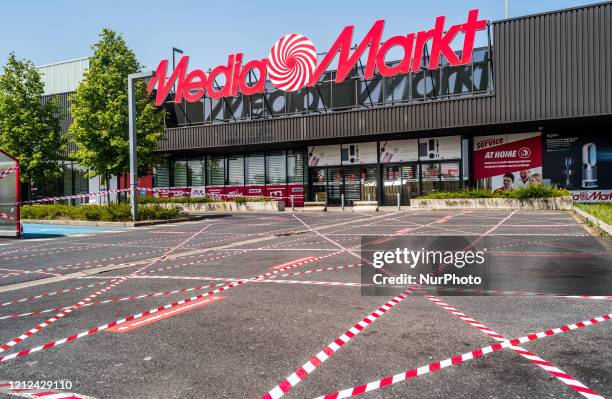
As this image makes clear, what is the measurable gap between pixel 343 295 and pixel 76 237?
1313 centimetres

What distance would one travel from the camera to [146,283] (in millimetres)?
7875

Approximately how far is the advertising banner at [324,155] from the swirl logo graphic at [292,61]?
5425 millimetres

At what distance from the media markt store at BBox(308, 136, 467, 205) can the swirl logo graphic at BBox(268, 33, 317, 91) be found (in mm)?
5799

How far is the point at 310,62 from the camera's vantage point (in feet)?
99.3

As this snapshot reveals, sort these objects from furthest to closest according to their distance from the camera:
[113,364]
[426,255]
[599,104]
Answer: [599,104]
[426,255]
[113,364]

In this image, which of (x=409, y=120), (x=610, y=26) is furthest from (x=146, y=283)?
(x=610, y=26)

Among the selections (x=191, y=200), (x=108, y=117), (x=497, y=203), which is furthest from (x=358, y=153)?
(x=108, y=117)

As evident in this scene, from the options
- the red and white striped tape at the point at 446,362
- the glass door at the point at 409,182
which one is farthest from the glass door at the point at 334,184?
the red and white striped tape at the point at 446,362

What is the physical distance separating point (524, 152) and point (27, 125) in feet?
104

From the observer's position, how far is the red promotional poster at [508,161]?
2902 centimetres

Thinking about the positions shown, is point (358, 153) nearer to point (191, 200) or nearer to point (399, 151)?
point (399, 151)

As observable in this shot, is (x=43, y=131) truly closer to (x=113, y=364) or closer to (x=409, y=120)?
(x=409, y=120)

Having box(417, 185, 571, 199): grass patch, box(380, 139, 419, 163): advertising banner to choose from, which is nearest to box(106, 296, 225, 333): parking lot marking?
box(417, 185, 571, 199): grass patch

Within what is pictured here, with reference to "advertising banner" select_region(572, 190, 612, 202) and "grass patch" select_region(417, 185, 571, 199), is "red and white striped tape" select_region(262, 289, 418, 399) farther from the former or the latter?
"advertising banner" select_region(572, 190, 612, 202)
